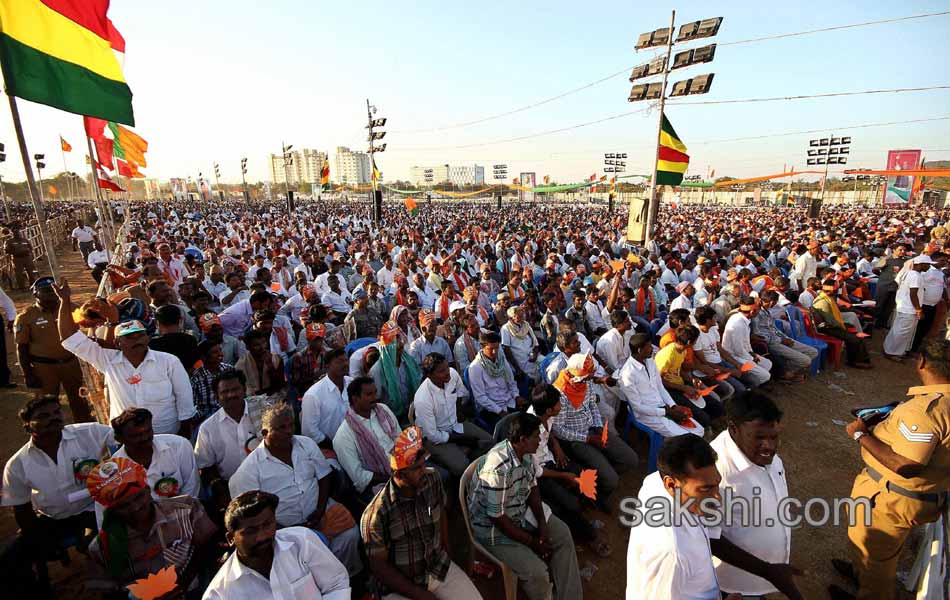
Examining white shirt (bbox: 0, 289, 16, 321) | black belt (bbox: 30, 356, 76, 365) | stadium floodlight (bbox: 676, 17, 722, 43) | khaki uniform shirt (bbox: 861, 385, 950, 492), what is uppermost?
stadium floodlight (bbox: 676, 17, 722, 43)

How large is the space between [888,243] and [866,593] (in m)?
15.2

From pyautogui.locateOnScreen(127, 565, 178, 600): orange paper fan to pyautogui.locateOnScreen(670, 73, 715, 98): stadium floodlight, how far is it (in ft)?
48.4

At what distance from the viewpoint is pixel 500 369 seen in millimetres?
4570

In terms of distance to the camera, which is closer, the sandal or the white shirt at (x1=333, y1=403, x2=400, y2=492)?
the white shirt at (x1=333, y1=403, x2=400, y2=492)

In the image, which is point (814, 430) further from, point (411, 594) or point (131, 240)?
point (131, 240)

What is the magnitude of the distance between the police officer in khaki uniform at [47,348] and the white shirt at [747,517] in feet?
20.8

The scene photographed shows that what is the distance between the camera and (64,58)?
4141 mm

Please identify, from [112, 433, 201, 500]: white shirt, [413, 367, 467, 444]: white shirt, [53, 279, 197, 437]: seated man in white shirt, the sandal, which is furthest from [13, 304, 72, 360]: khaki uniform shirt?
the sandal

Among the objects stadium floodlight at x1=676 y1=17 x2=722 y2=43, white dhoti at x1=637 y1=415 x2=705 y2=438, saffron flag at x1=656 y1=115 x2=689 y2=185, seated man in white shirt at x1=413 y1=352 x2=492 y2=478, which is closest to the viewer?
seated man in white shirt at x1=413 y1=352 x2=492 y2=478

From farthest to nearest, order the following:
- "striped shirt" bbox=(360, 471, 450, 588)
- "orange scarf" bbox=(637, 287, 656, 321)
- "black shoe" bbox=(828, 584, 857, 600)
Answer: "orange scarf" bbox=(637, 287, 656, 321) < "black shoe" bbox=(828, 584, 857, 600) < "striped shirt" bbox=(360, 471, 450, 588)

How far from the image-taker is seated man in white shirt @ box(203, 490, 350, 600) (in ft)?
6.27

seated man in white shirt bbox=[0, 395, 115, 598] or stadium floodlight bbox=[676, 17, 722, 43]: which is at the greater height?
stadium floodlight bbox=[676, 17, 722, 43]

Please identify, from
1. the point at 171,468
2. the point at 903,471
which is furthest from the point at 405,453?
the point at 903,471

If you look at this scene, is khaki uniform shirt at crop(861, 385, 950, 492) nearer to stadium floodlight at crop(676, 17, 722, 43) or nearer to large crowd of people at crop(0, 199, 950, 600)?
large crowd of people at crop(0, 199, 950, 600)
